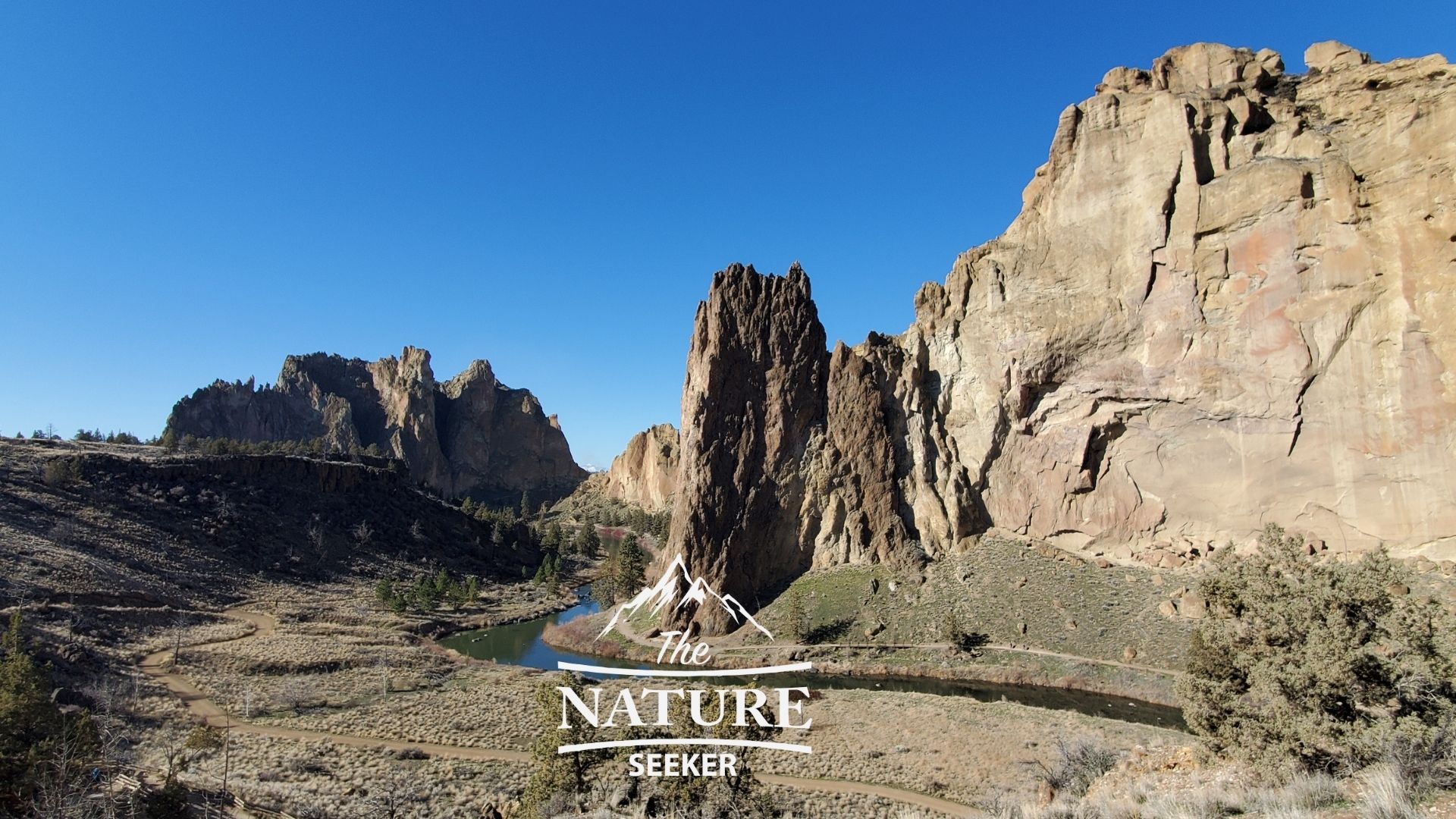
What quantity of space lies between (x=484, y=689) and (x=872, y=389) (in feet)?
130

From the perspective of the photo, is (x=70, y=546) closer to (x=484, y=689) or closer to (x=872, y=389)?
(x=484, y=689)

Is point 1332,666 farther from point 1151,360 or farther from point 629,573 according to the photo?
point 629,573

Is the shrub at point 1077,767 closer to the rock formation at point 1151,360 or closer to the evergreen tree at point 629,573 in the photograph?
the rock formation at point 1151,360

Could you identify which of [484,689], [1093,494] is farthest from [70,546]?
[1093,494]

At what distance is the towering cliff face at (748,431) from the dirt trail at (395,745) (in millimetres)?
28357

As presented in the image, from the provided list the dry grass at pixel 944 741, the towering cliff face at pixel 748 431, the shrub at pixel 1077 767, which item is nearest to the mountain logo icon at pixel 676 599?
the towering cliff face at pixel 748 431

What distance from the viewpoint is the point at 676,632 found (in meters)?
54.5

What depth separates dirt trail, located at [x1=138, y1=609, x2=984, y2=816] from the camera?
24844 mm

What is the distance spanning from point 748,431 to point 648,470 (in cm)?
9624

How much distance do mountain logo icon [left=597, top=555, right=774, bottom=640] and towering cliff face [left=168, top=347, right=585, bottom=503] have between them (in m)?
129

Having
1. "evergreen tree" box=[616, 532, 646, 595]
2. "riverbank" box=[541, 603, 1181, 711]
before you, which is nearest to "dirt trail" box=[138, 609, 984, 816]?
"riverbank" box=[541, 603, 1181, 711]

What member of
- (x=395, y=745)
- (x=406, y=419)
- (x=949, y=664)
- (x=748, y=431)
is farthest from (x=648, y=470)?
(x=395, y=745)

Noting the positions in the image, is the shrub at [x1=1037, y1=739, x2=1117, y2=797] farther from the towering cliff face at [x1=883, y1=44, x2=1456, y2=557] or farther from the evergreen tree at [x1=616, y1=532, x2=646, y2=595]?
the evergreen tree at [x1=616, y1=532, x2=646, y2=595]

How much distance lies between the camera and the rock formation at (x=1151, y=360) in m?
42.5
